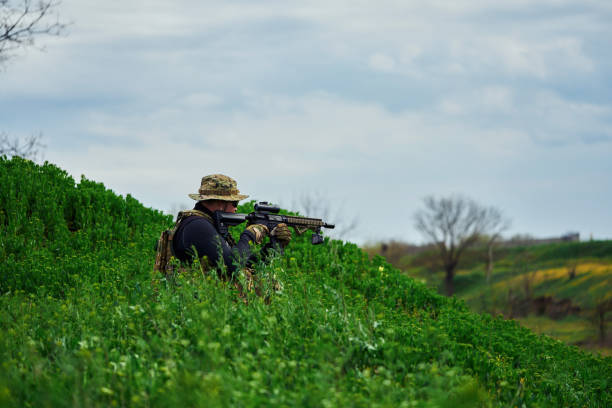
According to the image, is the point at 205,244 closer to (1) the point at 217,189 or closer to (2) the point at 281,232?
(1) the point at 217,189

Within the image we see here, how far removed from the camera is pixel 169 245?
7867 millimetres

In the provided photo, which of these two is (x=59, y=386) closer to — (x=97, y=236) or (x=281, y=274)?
(x=281, y=274)

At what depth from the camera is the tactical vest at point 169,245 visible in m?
7.60

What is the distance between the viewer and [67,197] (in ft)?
46.0

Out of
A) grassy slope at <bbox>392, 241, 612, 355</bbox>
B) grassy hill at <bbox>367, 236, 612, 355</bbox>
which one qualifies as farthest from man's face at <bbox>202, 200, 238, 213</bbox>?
grassy slope at <bbox>392, 241, 612, 355</bbox>

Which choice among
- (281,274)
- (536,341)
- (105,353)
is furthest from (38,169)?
(536,341)

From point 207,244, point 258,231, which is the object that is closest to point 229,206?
point 258,231

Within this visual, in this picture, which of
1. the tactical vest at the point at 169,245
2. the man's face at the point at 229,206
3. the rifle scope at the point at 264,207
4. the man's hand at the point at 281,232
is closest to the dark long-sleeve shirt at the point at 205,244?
the tactical vest at the point at 169,245

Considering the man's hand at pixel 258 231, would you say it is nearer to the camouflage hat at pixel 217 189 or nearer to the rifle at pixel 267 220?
the rifle at pixel 267 220

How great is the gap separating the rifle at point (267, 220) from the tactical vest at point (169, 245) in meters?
0.16

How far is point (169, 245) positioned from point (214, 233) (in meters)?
0.90

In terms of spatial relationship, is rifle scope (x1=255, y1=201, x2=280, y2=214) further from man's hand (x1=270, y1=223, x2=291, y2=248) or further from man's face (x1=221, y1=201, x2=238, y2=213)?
man's face (x1=221, y1=201, x2=238, y2=213)

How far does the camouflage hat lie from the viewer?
7.68 m

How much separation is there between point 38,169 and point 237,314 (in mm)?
11470
